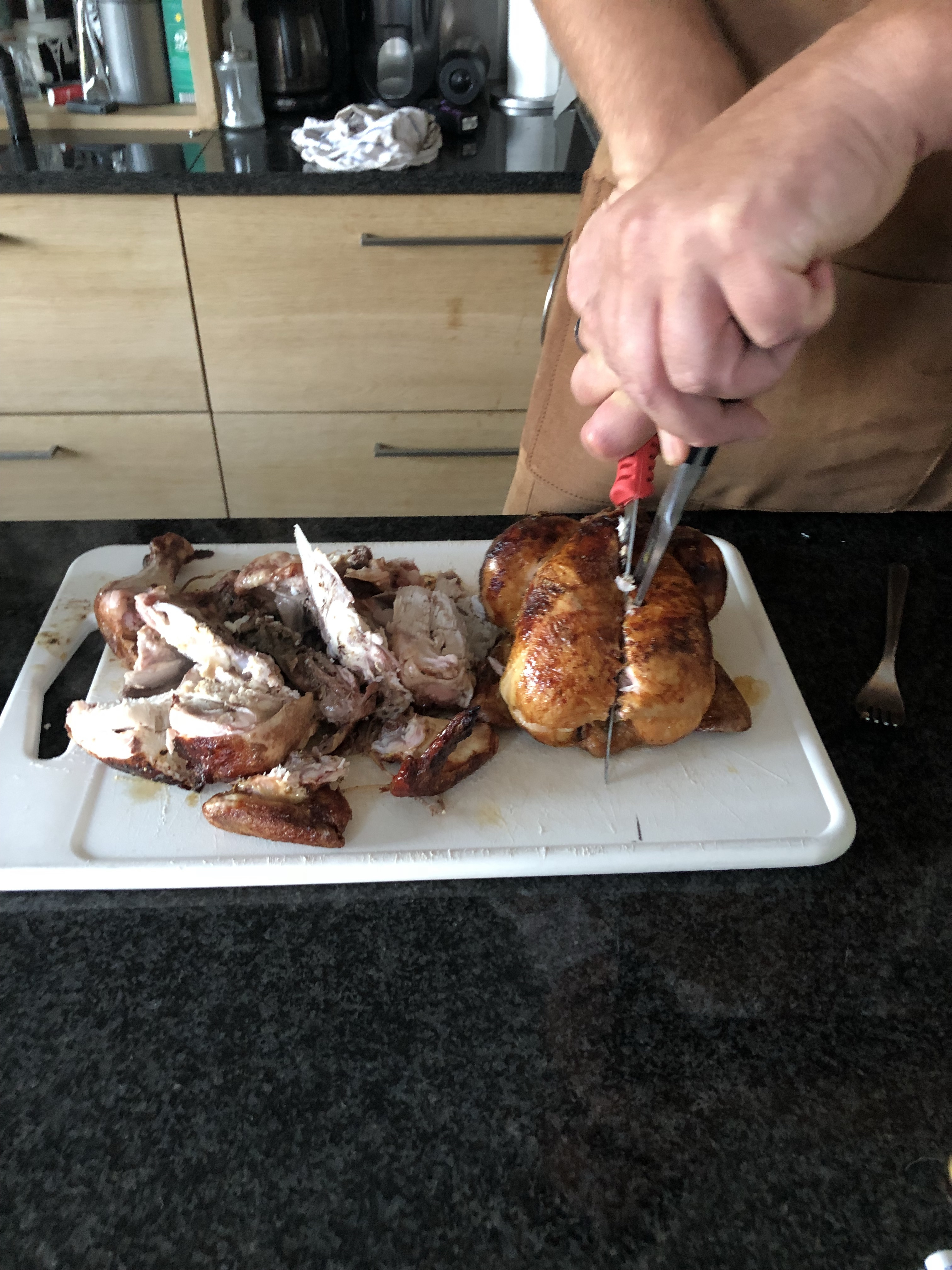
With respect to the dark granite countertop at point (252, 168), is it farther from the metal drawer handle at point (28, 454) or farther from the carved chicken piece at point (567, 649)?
the carved chicken piece at point (567, 649)

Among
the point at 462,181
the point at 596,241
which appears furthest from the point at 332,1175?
the point at 462,181

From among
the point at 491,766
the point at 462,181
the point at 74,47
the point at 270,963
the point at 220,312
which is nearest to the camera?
the point at 270,963

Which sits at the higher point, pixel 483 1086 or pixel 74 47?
pixel 74 47

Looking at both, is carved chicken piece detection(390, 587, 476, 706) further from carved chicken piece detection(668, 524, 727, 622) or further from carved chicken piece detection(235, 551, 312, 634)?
carved chicken piece detection(668, 524, 727, 622)

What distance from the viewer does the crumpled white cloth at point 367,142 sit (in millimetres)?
1915

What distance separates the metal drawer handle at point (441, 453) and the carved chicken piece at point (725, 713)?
5.06 ft

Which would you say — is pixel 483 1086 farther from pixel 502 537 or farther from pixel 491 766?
pixel 502 537

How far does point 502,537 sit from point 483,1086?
564 mm

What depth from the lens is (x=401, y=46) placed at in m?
2.19

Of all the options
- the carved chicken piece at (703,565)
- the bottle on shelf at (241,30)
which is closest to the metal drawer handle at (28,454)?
the bottle on shelf at (241,30)

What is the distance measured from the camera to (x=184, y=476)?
238cm

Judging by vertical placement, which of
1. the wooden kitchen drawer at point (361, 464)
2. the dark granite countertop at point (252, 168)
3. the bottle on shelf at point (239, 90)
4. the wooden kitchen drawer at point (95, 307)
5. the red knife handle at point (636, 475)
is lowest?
the wooden kitchen drawer at point (361, 464)

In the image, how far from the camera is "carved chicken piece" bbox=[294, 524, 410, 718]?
35.3 inches

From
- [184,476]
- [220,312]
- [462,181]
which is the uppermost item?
[462,181]
